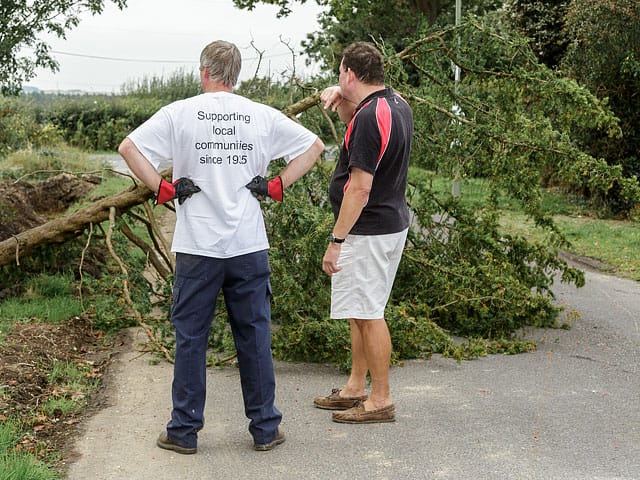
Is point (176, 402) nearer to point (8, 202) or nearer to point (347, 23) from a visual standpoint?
point (8, 202)

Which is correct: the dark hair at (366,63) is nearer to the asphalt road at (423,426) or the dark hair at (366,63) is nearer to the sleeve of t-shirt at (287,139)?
the sleeve of t-shirt at (287,139)

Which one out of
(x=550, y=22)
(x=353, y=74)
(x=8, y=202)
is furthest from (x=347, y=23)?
(x=353, y=74)

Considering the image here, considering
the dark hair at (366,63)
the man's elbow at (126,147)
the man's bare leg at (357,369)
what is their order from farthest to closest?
the man's bare leg at (357,369)
the dark hair at (366,63)
the man's elbow at (126,147)

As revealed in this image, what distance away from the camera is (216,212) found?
180 inches

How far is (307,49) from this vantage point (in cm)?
3866

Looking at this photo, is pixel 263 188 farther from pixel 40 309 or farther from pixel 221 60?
pixel 40 309

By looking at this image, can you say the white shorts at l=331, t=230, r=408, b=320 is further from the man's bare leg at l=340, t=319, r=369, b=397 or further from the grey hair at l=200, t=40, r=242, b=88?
the grey hair at l=200, t=40, r=242, b=88

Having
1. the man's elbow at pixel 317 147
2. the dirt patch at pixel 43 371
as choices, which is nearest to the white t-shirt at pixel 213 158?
the man's elbow at pixel 317 147

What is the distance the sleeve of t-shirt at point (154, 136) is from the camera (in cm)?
448

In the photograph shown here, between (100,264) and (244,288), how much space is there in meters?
4.48

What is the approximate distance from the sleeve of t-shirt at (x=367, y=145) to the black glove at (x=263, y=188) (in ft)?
1.45

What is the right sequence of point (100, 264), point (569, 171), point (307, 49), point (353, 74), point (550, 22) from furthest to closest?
point (307, 49) < point (550, 22) < point (100, 264) < point (569, 171) < point (353, 74)

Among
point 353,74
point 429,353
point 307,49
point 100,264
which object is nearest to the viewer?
point 353,74

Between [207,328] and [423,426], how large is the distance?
142 centimetres
